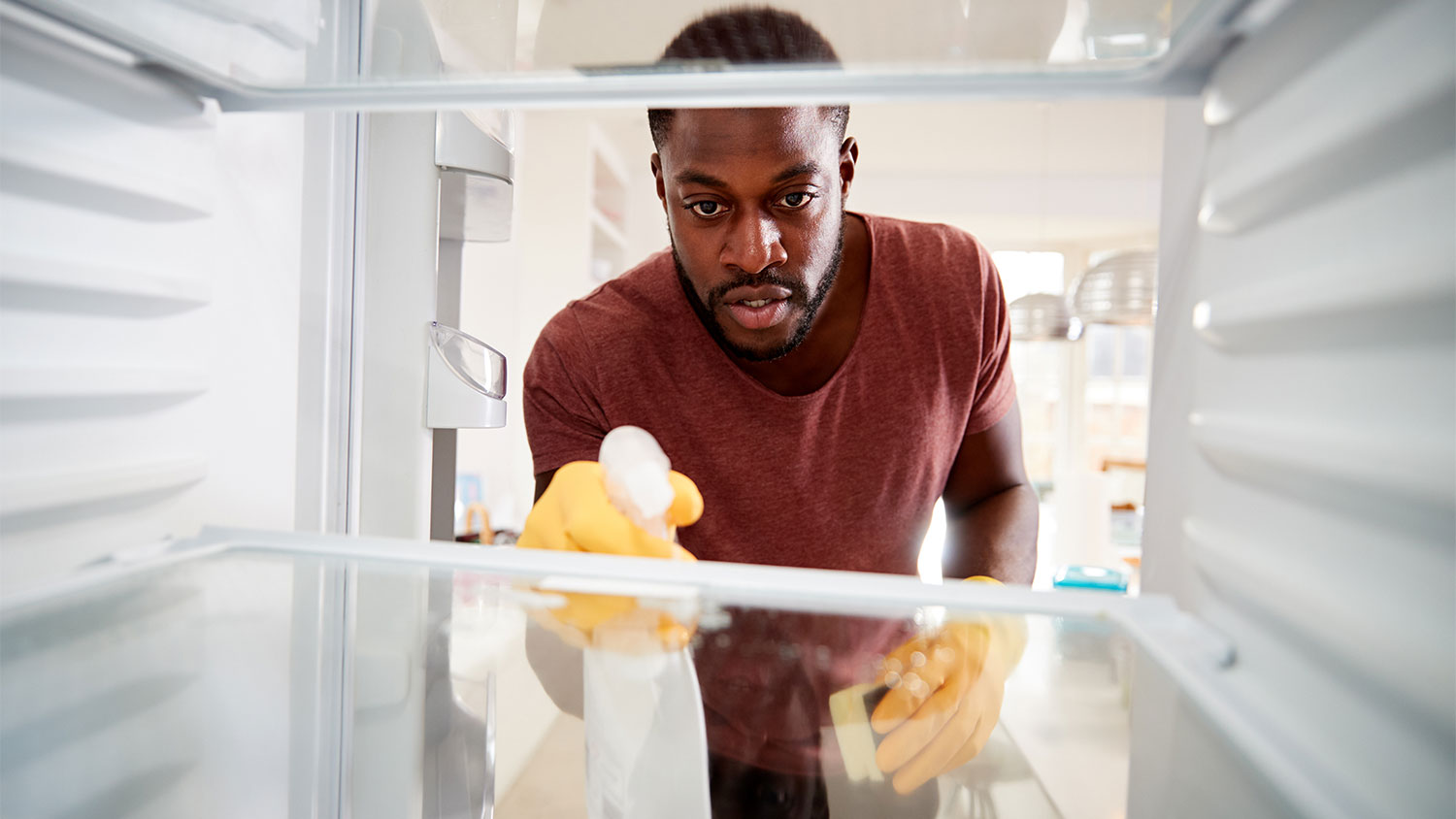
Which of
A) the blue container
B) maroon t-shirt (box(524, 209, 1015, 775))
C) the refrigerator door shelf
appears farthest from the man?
the blue container

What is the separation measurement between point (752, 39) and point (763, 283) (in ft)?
2.45

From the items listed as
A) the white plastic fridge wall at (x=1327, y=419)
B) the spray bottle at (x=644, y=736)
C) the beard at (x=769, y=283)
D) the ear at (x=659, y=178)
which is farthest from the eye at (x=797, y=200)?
the spray bottle at (x=644, y=736)

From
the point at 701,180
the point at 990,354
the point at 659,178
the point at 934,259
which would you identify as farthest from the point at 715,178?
the point at 990,354

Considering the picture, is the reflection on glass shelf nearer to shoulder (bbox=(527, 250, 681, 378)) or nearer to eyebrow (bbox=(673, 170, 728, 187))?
eyebrow (bbox=(673, 170, 728, 187))

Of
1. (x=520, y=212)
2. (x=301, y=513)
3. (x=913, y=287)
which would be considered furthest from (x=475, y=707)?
(x=520, y=212)

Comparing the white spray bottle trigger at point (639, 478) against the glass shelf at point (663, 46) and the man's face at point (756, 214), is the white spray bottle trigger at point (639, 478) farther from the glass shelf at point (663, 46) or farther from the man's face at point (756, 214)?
the man's face at point (756, 214)

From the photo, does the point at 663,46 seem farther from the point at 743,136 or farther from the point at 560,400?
the point at 560,400

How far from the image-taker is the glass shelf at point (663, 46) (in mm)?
484

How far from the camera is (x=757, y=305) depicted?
1270mm

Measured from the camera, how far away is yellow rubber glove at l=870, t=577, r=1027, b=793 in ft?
1.61

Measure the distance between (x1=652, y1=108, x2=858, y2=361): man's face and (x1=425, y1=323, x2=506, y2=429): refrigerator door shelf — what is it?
47cm

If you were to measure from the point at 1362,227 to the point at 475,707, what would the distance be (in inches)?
22.9

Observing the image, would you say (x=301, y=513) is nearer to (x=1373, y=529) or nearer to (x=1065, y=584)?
(x=1373, y=529)

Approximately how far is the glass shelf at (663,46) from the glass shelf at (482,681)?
327 mm
